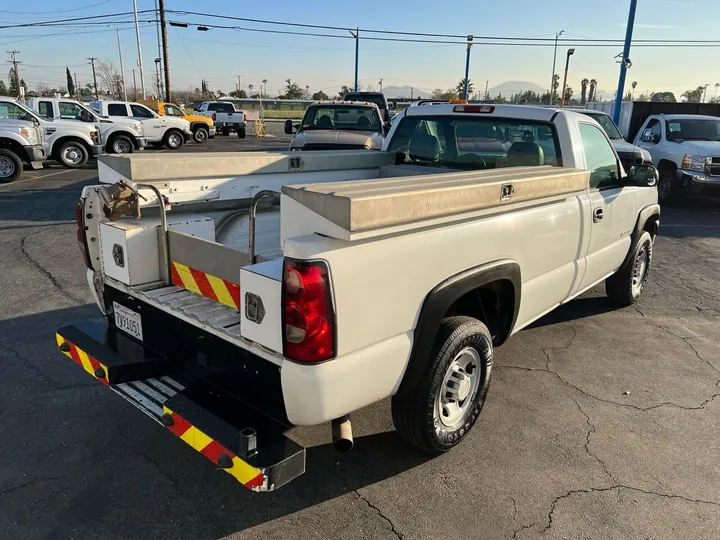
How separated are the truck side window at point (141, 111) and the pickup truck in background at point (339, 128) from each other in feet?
41.9

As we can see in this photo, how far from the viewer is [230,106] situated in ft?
116

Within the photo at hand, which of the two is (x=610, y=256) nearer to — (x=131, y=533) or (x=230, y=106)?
(x=131, y=533)

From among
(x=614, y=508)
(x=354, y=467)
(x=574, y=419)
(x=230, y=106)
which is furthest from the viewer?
(x=230, y=106)

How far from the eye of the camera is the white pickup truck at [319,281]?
7.32 feet

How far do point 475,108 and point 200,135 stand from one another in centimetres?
2707

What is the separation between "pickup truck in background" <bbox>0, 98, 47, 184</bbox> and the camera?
1321 centimetres

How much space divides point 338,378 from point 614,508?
5.69ft

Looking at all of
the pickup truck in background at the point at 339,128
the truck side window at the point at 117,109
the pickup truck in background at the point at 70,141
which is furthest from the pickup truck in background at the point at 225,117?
the pickup truck in background at the point at 339,128

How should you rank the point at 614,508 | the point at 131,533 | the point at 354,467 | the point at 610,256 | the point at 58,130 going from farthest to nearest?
the point at 58,130
the point at 610,256
the point at 354,467
the point at 614,508
the point at 131,533

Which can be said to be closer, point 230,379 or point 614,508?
point 230,379

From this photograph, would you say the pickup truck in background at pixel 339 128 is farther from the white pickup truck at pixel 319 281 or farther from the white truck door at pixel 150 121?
the white truck door at pixel 150 121

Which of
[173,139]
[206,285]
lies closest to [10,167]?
[173,139]

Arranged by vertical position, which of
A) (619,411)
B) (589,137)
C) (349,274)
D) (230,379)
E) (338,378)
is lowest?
(619,411)

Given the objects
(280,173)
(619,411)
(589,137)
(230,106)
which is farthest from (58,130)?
(230,106)
